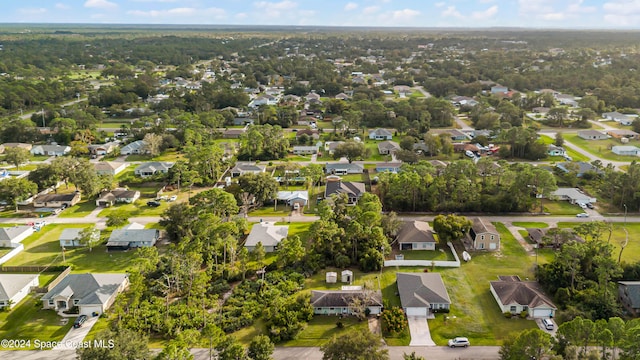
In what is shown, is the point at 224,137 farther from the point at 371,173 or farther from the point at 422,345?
the point at 422,345

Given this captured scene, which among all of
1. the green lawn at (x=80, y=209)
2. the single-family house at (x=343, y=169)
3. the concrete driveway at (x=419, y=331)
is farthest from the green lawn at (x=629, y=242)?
the green lawn at (x=80, y=209)

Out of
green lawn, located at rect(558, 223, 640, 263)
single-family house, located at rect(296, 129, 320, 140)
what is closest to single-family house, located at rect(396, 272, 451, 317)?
green lawn, located at rect(558, 223, 640, 263)

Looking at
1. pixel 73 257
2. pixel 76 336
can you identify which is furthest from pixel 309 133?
pixel 76 336

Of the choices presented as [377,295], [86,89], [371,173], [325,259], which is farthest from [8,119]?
[377,295]

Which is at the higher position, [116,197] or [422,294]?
[116,197]

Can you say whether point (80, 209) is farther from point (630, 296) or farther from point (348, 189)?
point (630, 296)

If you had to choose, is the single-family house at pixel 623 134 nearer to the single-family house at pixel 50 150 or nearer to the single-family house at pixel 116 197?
the single-family house at pixel 116 197
